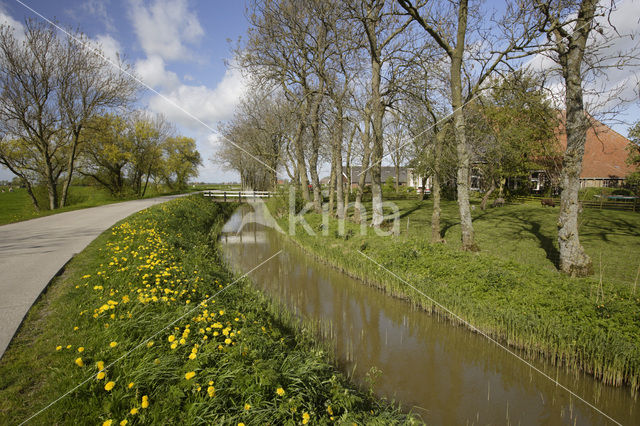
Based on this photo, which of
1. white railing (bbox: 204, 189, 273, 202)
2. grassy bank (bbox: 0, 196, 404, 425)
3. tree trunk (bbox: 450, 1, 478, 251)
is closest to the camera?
grassy bank (bbox: 0, 196, 404, 425)

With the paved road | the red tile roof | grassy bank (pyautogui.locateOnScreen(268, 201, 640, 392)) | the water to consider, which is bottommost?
the water

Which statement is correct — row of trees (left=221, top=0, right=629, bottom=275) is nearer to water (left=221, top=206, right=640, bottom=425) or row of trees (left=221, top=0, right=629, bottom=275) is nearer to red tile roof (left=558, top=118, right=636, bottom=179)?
water (left=221, top=206, right=640, bottom=425)

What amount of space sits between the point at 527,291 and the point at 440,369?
2685 millimetres

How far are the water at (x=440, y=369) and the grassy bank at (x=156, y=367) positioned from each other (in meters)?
1.11

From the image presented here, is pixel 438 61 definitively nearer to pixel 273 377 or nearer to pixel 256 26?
pixel 256 26

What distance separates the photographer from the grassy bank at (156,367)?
106 inches

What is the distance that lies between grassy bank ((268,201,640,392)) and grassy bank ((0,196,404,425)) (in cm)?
353

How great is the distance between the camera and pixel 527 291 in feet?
20.7

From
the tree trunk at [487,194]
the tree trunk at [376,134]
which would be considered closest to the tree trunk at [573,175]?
the tree trunk at [376,134]

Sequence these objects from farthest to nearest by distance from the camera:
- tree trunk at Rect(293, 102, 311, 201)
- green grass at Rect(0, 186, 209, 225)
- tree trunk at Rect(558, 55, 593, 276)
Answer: green grass at Rect(0, 186, 209, 225)
tree trunk at Rect(293, 102, 311, 201)
tree trunk at Rect(558, 55, 593, 276)

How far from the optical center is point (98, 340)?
346 centimetres

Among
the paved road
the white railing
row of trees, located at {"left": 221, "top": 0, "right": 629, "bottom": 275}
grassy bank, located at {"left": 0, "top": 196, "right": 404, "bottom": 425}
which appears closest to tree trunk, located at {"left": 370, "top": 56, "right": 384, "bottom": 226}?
row of trees, located at {"left": 221, "top": 0, "right": 629, "bottom": 275}

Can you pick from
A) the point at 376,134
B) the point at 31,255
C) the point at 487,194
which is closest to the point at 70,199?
the point at 31,255

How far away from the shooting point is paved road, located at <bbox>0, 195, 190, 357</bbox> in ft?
14.2
